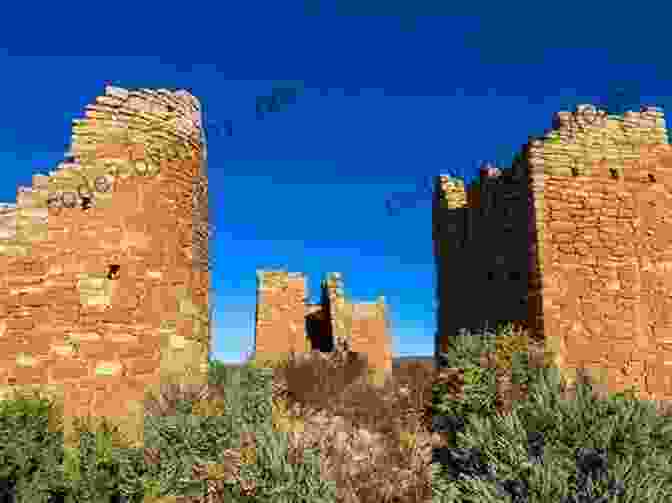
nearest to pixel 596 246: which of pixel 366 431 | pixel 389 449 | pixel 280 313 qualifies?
pixel 389 449

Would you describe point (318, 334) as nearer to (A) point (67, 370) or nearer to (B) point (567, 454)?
Result: (A) point (67, 370)

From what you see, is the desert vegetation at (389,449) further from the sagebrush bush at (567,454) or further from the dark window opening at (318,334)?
the dark window opening at (318,334)

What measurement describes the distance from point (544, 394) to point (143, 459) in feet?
13.7

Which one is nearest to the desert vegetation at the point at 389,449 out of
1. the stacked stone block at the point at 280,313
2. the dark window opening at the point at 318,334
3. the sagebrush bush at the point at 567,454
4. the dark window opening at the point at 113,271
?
the sagebrush bush at the point at 567,454

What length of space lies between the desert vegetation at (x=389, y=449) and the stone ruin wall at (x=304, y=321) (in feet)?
32.3

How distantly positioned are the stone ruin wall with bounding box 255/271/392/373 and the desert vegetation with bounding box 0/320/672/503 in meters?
9.84

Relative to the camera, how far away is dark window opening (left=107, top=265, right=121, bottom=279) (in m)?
7.34

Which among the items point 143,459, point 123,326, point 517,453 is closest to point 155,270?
point 123,326

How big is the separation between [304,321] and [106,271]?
12.5 m

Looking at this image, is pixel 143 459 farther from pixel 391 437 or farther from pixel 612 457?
pixel 612 457

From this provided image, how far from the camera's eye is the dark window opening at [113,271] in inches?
289

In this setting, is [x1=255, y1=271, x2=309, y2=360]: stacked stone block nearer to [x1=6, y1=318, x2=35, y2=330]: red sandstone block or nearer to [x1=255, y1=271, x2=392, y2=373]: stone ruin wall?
[x1=255, y1=271, x2=392, y2=373]: stone ruin wall

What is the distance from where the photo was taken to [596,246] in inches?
335

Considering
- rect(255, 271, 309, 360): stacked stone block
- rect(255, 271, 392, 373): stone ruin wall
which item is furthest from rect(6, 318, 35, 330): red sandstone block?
rect(255, 271, 309, 360): stacked stone block
